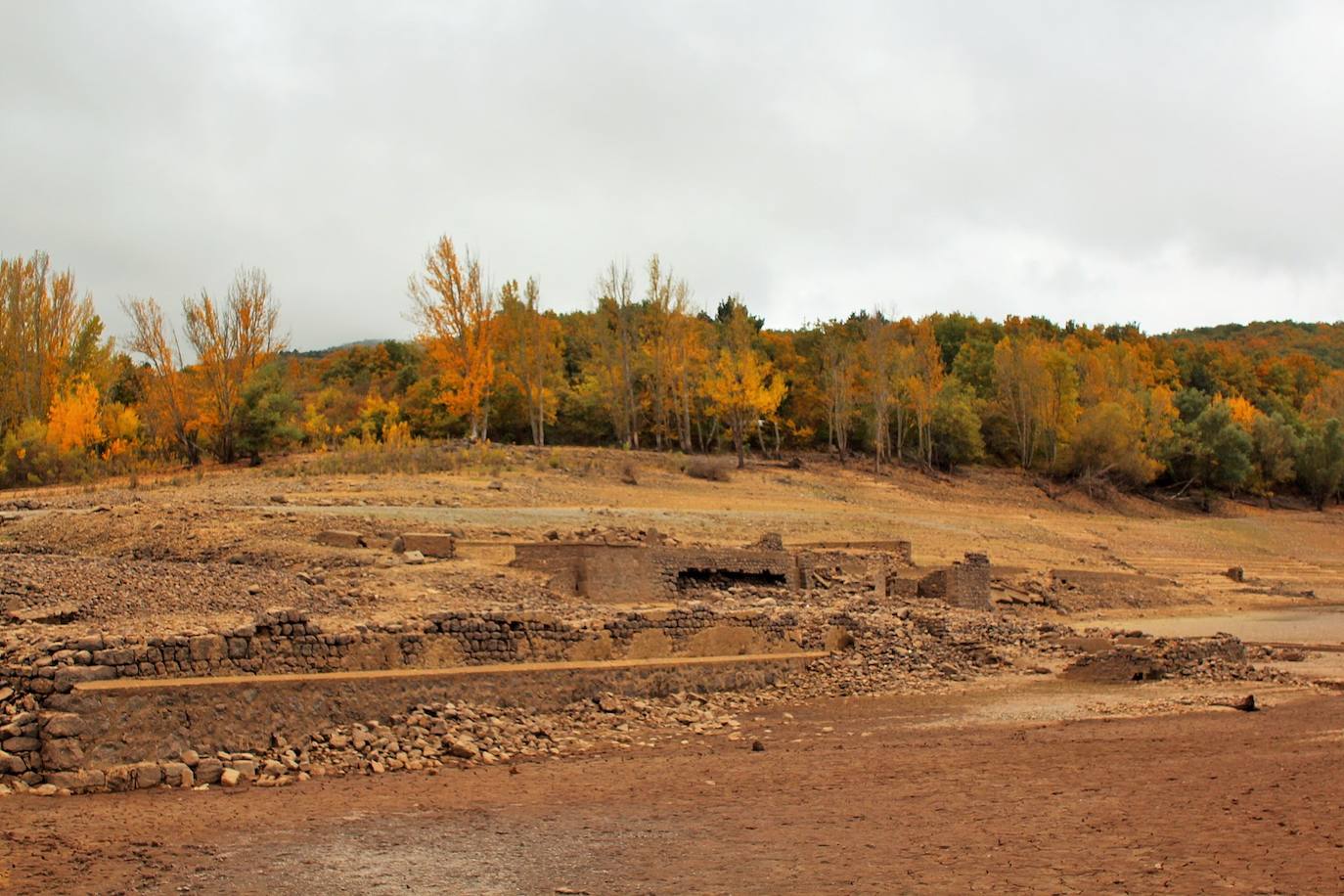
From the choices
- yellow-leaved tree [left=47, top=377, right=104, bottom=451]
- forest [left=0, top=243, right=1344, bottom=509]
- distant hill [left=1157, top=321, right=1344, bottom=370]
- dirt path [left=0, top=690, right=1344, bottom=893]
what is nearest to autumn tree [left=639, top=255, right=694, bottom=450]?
forest [left=0, top=243, right=1344, bottom=509]

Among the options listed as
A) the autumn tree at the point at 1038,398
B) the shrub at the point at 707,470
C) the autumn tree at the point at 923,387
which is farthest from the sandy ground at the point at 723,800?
the autumn tree at the point at 1038,398

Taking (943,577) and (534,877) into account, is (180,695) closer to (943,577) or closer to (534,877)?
(534,877)

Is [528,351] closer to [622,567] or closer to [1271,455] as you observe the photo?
[622,567]

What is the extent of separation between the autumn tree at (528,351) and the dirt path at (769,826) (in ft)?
112

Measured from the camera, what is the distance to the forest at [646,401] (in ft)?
117

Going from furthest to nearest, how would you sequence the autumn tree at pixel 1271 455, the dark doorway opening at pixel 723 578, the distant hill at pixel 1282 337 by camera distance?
the distant hill at pixel 1282 337 < the autumn tree at pixel 1271 455 < the dark doorway opening at pixel 723 578

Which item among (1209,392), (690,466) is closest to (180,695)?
(690,466)

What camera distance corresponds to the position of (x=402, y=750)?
9.88m

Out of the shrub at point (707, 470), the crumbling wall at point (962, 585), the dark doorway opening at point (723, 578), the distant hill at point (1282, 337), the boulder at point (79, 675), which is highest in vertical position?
the distant hill at point (1282, 337)

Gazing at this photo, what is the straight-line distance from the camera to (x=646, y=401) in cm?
4953

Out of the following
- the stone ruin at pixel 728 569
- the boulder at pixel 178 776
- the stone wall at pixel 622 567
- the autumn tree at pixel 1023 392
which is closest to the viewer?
the boulder at pixel 178 776

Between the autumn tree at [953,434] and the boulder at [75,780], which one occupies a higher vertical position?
the autumn tree at [953,434]

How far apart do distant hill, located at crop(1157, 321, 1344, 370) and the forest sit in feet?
138

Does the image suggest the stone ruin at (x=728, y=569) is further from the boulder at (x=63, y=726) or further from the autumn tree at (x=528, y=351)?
the autumn tree at (x=528, y=351)
